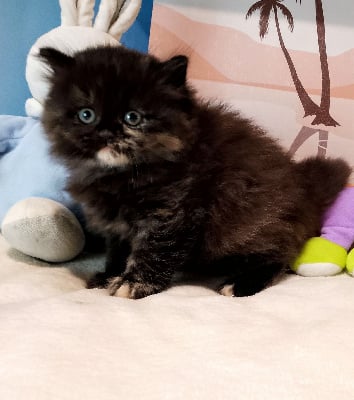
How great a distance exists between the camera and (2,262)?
4.45 feet

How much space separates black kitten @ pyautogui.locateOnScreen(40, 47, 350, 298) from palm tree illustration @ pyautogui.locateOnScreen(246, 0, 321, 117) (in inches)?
17.2

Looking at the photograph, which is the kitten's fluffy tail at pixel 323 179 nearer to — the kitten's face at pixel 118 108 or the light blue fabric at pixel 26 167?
the kitten's face at pixel 118 108

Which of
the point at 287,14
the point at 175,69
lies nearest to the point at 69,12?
the point at 175,69

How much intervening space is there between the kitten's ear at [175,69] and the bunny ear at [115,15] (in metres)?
0.49

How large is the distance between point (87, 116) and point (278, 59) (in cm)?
84

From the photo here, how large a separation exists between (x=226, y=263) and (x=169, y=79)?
A: 1.54 feet

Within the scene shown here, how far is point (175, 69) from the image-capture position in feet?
3.84

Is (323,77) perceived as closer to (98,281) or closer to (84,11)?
(84,11)

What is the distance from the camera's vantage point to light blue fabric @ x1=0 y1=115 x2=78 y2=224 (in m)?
1.47

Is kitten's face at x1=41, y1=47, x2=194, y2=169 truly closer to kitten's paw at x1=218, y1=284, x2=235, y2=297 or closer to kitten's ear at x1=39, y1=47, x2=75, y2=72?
kitten's ear at x1=39, y1=47, x2=75, y2=72

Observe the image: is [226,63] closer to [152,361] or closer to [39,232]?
[39,232]

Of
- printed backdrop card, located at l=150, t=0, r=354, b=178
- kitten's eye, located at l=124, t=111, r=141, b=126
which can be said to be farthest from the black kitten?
printed backdrop card, located at l=150, t=0, r=354, b=178

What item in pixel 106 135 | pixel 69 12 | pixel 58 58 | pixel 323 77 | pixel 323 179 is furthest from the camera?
pixel 323 77

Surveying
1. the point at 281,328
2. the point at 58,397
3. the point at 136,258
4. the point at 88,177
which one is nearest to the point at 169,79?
the point at 88,177
